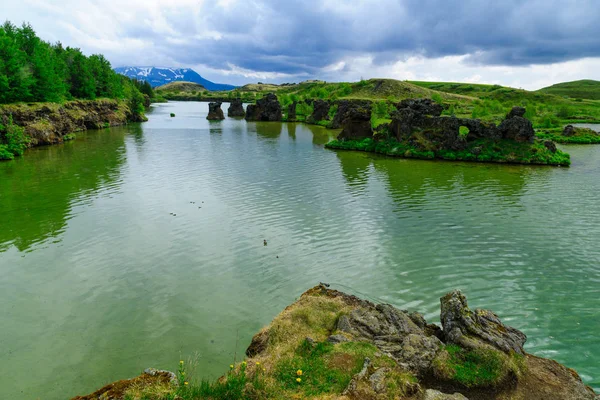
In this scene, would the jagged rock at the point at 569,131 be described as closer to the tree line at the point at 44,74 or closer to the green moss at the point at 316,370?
the green moss at the point at 316,370

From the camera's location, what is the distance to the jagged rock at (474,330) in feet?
40.3

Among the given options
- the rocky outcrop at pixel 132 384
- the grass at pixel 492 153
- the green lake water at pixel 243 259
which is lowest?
the green lake water at pixel 243 259

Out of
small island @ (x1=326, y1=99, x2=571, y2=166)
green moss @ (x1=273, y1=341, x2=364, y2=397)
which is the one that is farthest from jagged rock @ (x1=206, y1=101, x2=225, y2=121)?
green moss @ (x1=273, y1=341, x2=364, y2=397)

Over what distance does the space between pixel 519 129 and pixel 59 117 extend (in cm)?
9216

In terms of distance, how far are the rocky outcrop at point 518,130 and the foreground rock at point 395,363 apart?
5558cm

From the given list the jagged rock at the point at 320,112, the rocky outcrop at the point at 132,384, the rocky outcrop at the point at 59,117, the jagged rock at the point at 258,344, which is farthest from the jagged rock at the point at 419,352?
the jagged rock at the point at 320,112

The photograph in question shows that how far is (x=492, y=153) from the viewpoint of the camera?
58.8 m

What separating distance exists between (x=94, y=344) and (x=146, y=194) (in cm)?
2474

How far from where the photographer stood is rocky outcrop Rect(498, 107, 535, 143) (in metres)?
58.9

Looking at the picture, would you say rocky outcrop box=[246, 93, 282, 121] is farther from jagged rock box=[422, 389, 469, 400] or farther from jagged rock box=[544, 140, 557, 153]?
jagged rock box=[422, 389, 469, 400]

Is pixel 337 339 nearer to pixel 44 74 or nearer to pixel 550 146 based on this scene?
pixel 550 146

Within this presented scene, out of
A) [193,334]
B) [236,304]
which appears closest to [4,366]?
[193,334]

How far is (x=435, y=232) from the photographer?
2692 centimetres

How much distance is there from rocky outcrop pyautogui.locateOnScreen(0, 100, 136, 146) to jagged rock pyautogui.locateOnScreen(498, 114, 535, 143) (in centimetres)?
8357
